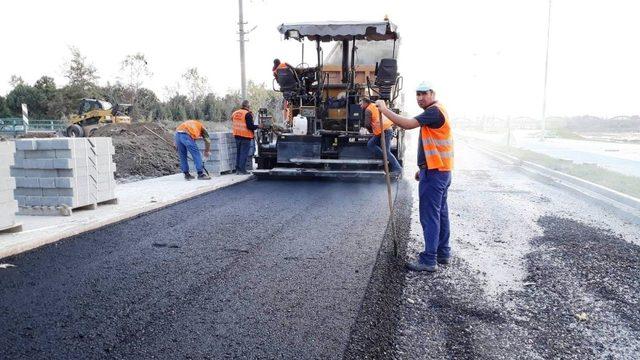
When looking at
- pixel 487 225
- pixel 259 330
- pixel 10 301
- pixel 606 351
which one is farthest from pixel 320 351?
pixel 487 225

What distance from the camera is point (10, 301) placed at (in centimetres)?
311

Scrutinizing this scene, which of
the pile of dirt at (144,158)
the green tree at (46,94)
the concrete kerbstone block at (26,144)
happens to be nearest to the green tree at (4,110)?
the green tree at (46,94)

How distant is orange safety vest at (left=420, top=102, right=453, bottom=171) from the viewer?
12.7 ft

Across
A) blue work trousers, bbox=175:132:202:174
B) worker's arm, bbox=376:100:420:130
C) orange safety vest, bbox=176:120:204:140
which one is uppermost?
worker's arm, bbox=376:100:420:130

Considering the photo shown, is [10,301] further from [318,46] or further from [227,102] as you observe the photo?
[227,102]

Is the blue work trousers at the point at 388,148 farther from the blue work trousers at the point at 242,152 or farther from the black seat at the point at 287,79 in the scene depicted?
the blue work trousers at the point at 242,152

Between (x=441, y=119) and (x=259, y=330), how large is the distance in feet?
7.35

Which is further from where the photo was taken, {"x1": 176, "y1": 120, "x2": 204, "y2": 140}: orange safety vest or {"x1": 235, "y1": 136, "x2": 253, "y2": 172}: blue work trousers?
{"x1": 235, "y1": 136, "x2": 253, "y2": 172}: blue work trousers

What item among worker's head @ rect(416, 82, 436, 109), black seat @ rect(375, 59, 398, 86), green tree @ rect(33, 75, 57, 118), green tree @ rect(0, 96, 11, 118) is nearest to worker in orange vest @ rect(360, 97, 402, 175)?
black seat @ rect(375, 59, 398, 86)

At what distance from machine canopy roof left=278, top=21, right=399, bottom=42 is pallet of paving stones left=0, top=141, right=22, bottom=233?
523 cm

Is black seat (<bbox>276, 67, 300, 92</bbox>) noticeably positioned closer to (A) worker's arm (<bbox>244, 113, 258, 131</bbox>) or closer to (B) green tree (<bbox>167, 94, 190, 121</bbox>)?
(A) worker's arm (<bbox>244, 113, 258, 131</bbox>)

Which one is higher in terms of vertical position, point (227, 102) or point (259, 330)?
point (227, 102)

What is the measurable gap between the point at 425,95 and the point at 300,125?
17.0 feet

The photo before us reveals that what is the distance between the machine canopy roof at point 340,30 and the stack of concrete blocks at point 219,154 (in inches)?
101
